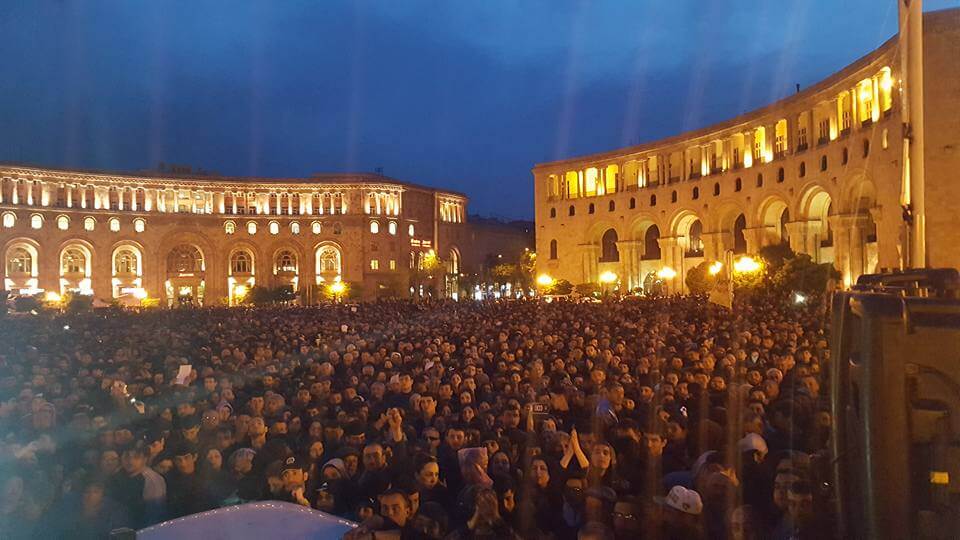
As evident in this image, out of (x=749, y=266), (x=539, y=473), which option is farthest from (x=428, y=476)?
(x=749, y=266)

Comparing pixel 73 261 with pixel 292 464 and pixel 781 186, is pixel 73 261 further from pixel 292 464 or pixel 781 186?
pixel 292 464

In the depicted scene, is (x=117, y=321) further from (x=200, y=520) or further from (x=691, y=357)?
(x=200, y=520)

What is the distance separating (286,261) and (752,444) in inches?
2553

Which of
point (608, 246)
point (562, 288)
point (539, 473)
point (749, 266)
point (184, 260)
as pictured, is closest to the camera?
point (539, 473)

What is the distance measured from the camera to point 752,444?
18.2ft

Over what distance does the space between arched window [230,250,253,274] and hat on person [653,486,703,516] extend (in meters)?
65.4

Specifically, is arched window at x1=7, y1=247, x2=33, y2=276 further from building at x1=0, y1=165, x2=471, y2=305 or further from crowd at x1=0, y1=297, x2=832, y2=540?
crowd at x1=0, y1=297, x2=832, y2=540

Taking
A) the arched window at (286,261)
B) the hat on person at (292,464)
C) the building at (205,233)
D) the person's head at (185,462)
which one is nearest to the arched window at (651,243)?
the building at (205,233)

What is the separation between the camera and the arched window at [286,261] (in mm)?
66750

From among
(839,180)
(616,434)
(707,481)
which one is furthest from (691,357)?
(839,180)

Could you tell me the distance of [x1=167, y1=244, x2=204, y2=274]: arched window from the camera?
6334cm

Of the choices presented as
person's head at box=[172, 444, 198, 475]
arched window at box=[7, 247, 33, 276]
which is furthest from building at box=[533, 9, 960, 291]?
arched window at box=[7, 247, 33, 276]

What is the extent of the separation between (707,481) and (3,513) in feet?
14.6

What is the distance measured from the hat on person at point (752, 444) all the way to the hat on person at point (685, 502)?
4.12 feet
